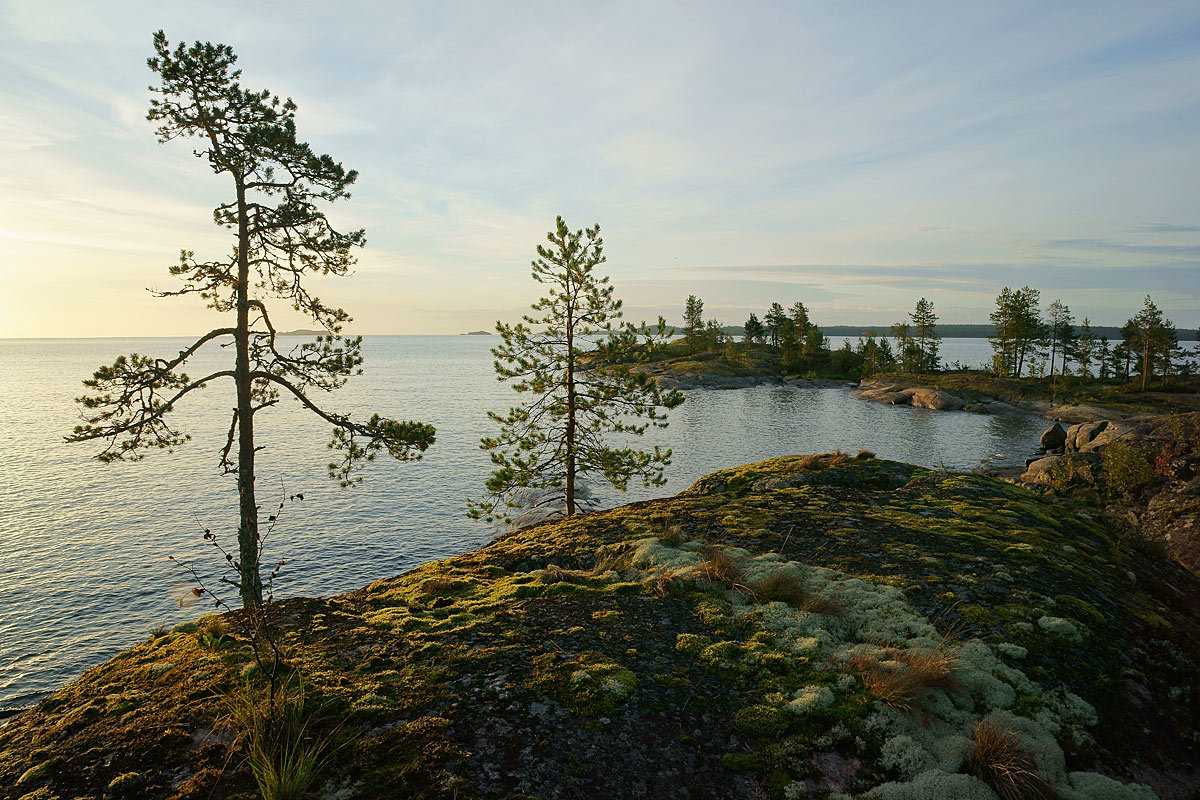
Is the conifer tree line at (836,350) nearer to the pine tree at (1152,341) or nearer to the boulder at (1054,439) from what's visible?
the pine tree at (1152,341)

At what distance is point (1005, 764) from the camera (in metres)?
6.52

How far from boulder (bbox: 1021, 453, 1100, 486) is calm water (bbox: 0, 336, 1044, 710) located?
13.0 metres

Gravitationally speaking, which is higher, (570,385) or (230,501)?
(570,385)

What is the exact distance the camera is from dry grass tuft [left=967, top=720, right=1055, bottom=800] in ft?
20.7

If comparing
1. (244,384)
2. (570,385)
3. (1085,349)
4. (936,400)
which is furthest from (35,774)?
(1085,349)

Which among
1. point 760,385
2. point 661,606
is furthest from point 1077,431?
point 760,385

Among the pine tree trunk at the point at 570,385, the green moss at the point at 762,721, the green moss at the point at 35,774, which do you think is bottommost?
the green moss at the point at 762,721

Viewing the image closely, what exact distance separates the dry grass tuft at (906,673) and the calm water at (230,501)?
20446 mm

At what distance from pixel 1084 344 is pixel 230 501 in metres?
132

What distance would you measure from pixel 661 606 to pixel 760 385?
105262 mm

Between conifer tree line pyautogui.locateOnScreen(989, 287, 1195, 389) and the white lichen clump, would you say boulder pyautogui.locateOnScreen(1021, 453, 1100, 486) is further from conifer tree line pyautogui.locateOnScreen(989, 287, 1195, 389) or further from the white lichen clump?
conifer tree line pyautogui.locateOnScreen(989, 287, 1195, 389)

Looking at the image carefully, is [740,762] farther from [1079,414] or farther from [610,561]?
[1079,414]

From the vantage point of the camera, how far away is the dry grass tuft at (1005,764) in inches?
249

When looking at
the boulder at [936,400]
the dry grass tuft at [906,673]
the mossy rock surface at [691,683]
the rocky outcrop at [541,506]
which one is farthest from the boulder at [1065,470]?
the boulder at [936,400]
